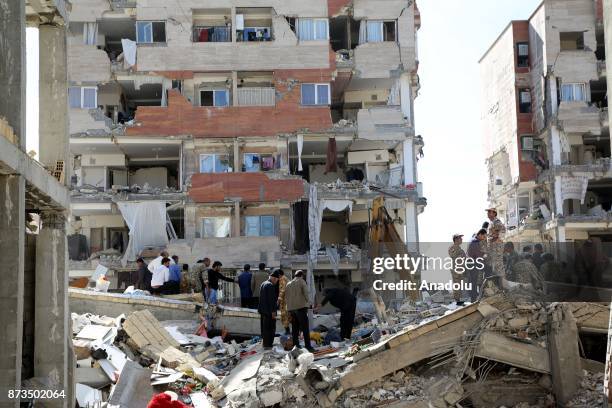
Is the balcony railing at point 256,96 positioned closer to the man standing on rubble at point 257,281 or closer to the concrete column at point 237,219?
the concrete column at point 237,219

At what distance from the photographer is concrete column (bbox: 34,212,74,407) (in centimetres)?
1473

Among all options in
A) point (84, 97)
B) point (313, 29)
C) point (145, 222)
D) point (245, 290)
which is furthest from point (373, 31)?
point (245, 290)

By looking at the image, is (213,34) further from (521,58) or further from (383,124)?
(521,58)

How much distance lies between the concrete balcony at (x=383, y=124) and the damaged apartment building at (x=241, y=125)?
0.18 feet

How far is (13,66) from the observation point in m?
12.8

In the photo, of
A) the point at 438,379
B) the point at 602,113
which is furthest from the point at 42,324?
the point at 602,113

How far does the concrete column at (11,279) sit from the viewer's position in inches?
478

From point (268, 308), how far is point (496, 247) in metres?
4.83

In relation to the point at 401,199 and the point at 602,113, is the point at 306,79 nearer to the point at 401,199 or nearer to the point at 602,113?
the point at 401,199

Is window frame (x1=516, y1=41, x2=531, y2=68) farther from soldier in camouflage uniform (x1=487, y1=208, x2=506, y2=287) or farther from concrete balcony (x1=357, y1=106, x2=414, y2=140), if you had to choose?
soldier in camouflage uniform (x1=487, y1=208, x2=506, y2=287)

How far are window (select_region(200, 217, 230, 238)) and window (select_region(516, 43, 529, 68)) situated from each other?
66.4 feet

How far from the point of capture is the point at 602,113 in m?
45.5

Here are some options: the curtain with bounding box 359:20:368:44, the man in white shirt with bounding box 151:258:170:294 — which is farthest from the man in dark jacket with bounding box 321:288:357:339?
the curtain with bounding box 359:20:368:44

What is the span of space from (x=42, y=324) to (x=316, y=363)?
5.02 metres
